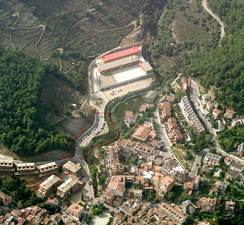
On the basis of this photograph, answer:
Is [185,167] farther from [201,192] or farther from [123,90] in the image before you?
[123,90]

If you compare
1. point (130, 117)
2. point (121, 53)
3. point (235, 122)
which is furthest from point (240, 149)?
point (121, 53)

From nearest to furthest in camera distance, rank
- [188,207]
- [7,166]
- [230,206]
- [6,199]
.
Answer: [230,206] < [6,199] < [188,207] < [7,166]

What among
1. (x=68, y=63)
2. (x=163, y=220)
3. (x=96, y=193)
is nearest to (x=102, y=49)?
(x=68, y=63)

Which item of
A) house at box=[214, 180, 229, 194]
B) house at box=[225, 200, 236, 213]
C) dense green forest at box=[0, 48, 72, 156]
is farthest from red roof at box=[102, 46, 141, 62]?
house at box=[225, 200, 236, 213]

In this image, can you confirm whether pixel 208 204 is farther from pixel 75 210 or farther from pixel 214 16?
pixel 214 16

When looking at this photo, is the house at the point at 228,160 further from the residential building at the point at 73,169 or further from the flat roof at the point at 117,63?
the flat roof at the point at 117,63
